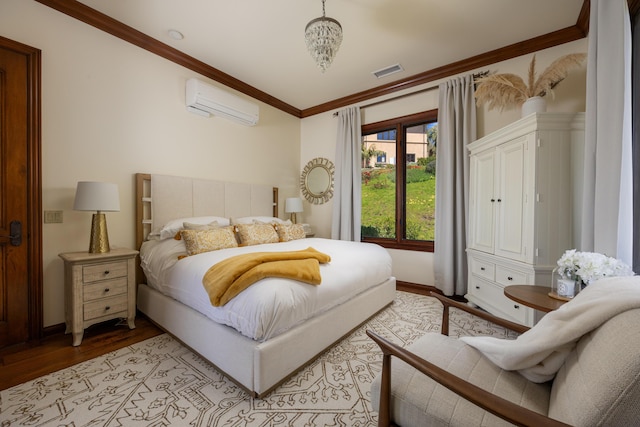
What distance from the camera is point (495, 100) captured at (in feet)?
9.38

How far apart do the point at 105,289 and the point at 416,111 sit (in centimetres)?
420

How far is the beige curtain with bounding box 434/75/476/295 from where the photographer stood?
3.37 meters

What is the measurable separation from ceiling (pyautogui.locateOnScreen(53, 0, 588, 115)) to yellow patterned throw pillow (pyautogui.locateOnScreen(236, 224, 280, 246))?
2103 millimetres

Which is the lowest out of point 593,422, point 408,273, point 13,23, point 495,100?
point 408,273

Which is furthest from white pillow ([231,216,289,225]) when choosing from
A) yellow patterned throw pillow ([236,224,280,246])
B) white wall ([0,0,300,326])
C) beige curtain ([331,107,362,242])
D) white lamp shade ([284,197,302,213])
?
beige curtain ([331,107,362,242])

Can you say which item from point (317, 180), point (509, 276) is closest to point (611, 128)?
point (509, 276)

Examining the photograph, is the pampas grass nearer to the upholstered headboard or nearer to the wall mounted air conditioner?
the wall mounted air conditioner

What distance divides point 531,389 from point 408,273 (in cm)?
299

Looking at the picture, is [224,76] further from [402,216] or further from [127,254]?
[402,216]

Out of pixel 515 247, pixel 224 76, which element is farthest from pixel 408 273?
pixel 224 76

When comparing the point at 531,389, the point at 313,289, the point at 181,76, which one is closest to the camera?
the point at 531,389

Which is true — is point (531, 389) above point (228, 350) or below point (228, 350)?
above

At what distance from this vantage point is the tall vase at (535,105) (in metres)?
2.49

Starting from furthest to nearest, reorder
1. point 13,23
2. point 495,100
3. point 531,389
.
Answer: point 495,100 < point 13,23 < point 531,389
